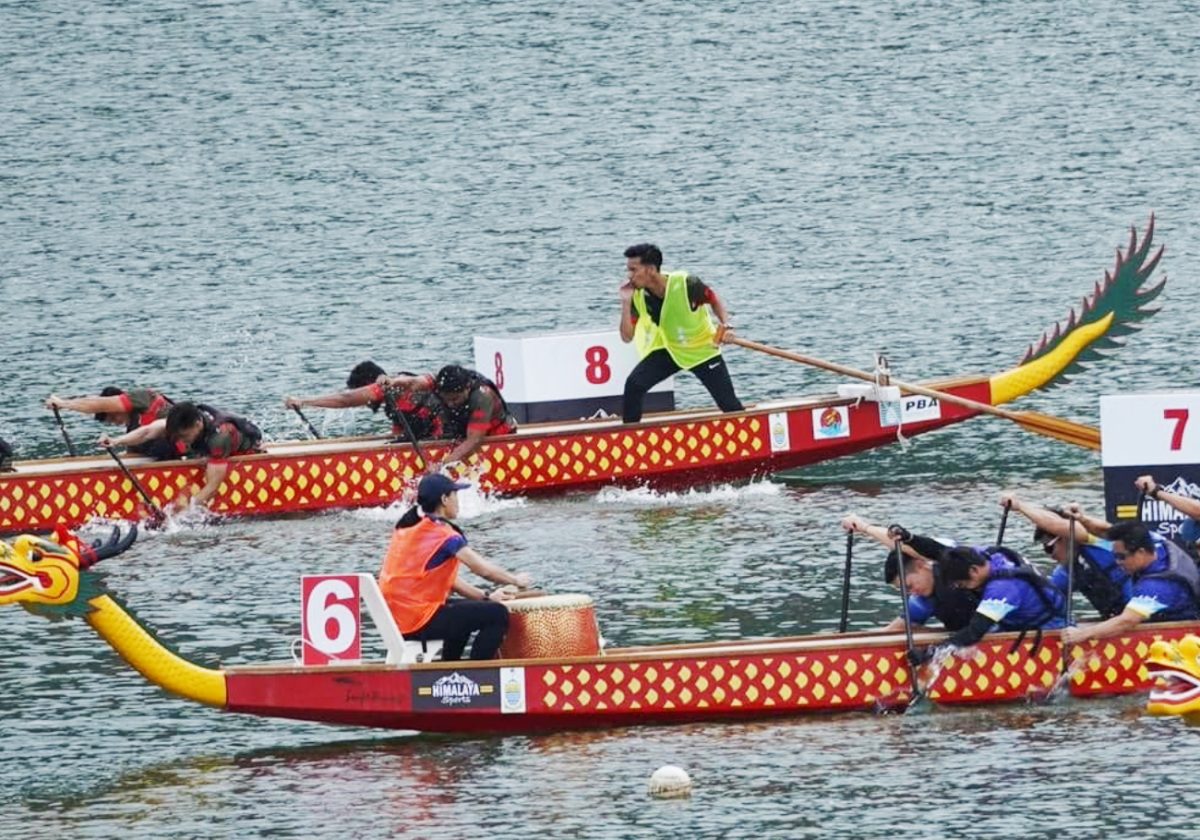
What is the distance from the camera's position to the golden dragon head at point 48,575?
20.5 m

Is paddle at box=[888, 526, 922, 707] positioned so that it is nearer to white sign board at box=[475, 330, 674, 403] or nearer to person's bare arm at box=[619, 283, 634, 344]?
person's bare arm at box=[619, 283, 634, 344]

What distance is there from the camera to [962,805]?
787 inches

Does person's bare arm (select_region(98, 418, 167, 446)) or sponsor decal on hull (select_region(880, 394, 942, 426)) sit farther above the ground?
person's bare arm (select_region(98, 418, 167, 446))

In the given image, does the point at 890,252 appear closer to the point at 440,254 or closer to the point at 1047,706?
the point at 440,254

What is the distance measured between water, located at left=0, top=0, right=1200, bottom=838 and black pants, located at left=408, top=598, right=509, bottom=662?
0.76m

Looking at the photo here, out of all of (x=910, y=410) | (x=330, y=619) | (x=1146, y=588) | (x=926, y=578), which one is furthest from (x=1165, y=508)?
(x=910, y=410)

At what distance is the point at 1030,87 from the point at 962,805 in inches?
1474

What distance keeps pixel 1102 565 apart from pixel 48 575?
781 cm

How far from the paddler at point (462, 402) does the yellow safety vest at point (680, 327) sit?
175cm

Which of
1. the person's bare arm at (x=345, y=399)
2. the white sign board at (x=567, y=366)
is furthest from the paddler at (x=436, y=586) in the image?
the white sign board at (x=567, y=366)

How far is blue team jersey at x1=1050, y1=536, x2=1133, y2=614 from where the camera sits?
2200 cm

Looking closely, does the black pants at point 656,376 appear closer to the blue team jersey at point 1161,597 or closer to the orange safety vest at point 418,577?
the orange safety vest at point 418,577

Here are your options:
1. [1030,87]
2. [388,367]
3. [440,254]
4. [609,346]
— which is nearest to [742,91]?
[1030,87]

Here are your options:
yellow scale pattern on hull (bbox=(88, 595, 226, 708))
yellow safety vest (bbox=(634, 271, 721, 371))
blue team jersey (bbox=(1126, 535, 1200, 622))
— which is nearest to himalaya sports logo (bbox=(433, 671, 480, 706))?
yellow scale pattern on hull (bbox=(88, 595, 226, 708))
